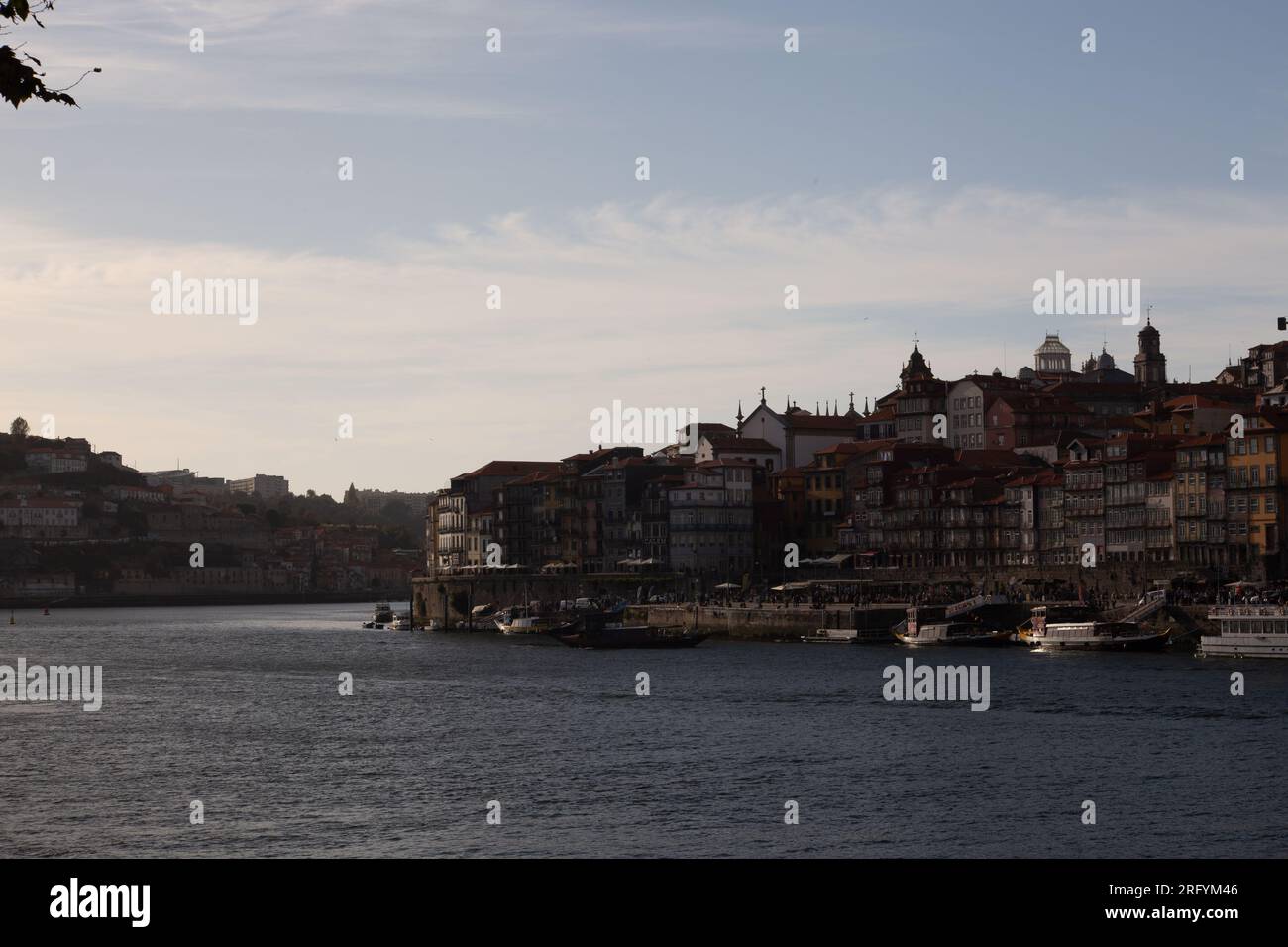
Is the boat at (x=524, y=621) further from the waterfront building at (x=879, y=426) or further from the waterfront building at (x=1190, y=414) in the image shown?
the waterfront building at (x=1190, y=414)

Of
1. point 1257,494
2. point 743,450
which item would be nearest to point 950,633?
point 1257,494

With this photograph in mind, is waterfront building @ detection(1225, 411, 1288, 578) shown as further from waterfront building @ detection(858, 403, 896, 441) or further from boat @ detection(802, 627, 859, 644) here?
waterfront building @ detection(858, 403, 896, 441)

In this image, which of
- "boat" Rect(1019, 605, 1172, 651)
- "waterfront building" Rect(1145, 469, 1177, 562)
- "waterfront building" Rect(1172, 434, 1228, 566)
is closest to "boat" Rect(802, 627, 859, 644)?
"boat" Rect(1019, 605, 1172, 651)

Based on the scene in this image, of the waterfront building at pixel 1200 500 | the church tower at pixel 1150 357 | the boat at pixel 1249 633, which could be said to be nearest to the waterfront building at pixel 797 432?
the church tower at pixel 1150 357

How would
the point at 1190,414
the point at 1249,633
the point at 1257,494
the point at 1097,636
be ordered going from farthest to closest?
the point at 1190,414 < the point at 1257,494 < the point at 1097,636 < the point at 1249,633

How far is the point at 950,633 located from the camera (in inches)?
4269

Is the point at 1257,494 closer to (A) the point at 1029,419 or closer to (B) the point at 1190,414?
(B) the point at 1190,414

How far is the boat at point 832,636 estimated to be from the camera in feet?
380

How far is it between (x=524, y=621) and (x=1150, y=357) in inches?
3042

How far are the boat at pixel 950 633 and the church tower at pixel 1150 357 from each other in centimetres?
7585
